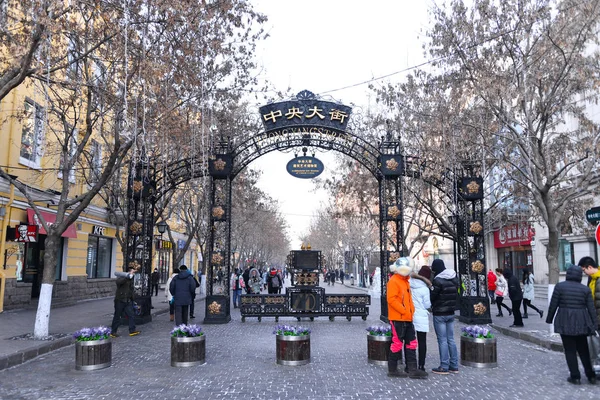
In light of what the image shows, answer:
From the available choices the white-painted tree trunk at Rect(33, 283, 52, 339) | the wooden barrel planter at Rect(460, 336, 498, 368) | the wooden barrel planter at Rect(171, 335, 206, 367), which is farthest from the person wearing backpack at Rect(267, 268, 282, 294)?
the wooden barrel planter at Rect(460, 336, 498, 368)

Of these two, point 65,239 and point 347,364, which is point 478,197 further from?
point 65,239

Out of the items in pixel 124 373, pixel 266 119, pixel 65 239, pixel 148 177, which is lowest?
pixel 124 373

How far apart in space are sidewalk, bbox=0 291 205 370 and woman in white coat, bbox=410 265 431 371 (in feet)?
23.3

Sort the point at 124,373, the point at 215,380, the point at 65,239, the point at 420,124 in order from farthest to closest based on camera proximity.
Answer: the point at 65,239
the point at 420,124
the point at 124,373
the point at 215,380

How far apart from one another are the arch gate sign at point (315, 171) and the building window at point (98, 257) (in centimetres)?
854

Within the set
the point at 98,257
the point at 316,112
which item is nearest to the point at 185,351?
the point at 316,112

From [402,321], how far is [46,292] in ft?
27.3

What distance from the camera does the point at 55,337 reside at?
11.0 metres

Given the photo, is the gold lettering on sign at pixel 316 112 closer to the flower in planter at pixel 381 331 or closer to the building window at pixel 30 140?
the flower in planter at pixel 381 331

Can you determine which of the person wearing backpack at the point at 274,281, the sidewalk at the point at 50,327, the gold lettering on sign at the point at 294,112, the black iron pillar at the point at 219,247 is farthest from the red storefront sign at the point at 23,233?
the person wearing backpack at the point at 274,281

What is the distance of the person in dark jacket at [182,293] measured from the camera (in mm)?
12367

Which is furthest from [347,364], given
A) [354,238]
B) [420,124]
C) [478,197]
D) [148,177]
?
[354,238]

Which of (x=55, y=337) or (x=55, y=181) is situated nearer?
(x=55, y=337)

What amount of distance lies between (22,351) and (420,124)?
1448 cm
